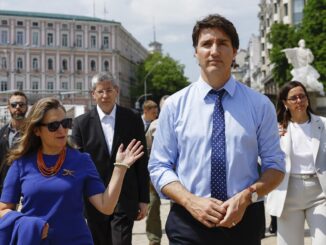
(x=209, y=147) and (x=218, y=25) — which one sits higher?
(x=218, y=25)

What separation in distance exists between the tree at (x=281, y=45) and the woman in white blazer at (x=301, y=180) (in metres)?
38.1

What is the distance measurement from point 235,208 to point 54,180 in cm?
124

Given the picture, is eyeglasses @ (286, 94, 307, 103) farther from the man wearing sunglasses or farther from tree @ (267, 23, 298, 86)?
tree @ (267, 23, 298, 86)

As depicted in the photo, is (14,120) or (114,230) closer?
(114,230)

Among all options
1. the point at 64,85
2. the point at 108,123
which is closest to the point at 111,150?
the point at 108,123

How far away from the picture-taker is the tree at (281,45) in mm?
42812

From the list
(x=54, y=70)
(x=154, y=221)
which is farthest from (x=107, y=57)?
(x=154, y=221)

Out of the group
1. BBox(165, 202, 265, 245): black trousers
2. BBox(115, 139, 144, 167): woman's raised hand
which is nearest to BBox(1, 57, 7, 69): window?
BBox(115, 139, 144, 167): woman's raised hand

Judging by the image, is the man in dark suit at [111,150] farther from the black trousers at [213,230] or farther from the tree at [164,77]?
the tree at [164,77]

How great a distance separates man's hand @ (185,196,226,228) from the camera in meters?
2.96

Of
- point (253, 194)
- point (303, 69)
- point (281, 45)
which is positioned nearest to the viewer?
point (253, 194)

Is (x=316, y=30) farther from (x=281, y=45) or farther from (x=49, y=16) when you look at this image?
(x=49, y=16)

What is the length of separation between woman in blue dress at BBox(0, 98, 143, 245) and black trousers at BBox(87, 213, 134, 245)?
1980 mm

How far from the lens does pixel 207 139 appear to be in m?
3.19
